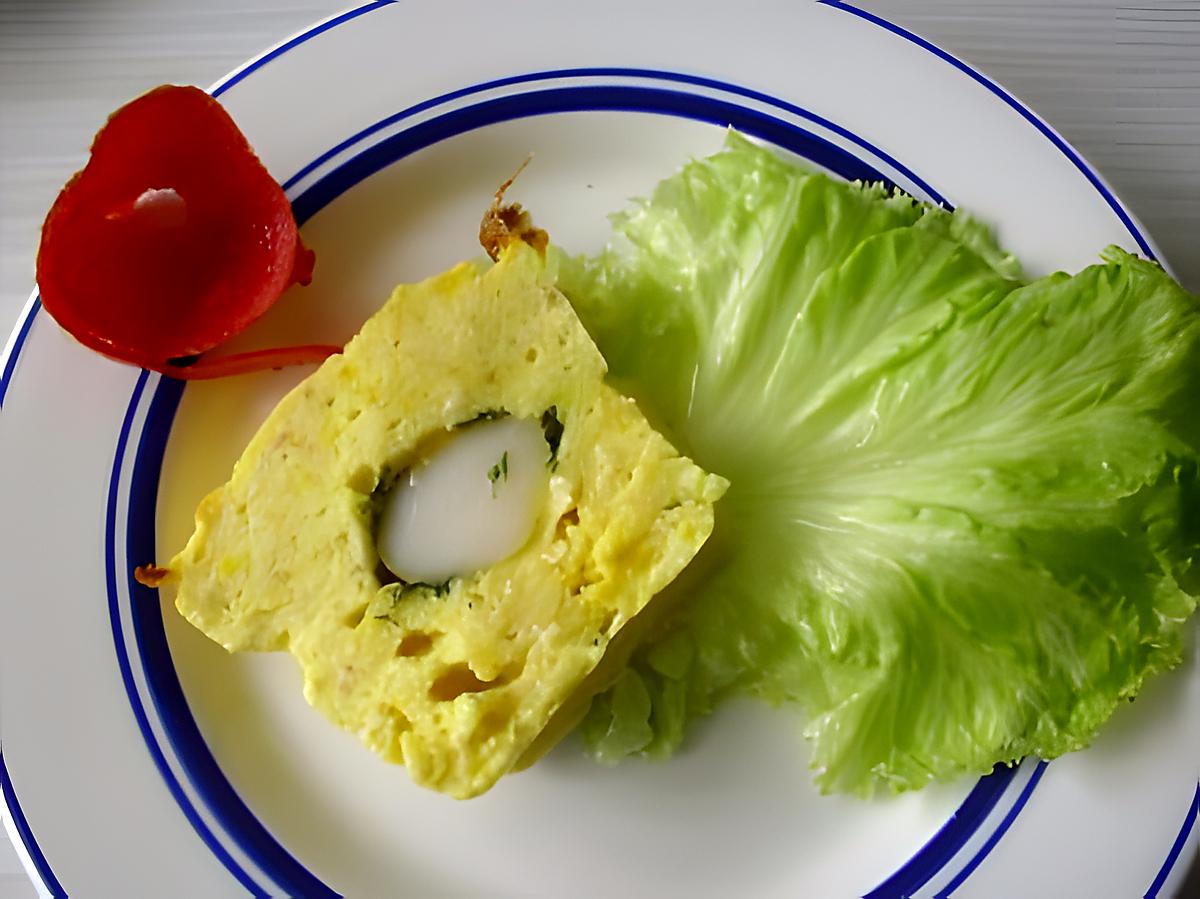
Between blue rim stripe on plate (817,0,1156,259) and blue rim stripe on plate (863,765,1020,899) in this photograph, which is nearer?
blue rim stripe on plate (863,765,1020,899)

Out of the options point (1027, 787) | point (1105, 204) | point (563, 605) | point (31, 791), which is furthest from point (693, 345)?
point (31, 791)

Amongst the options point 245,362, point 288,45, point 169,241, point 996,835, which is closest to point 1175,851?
point 996,835

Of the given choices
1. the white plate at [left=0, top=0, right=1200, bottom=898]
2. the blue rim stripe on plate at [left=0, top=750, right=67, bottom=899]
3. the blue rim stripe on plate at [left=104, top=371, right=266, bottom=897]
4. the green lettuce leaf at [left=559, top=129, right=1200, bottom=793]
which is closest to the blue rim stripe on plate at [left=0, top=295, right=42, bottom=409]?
the white plate at [left=0, top=0, right=1200, bottom=898]

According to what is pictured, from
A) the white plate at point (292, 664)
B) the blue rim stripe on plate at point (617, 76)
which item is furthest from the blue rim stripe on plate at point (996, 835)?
the blue rim stripe on plate at point (617, 76)

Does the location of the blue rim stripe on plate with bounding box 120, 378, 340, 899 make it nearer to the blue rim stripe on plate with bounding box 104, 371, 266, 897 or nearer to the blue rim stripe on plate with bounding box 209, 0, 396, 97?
the blue rim stripe on plate with bounding box 104, 371, 266, 897

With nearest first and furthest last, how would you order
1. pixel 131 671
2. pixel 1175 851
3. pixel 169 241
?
pixel 1175 851
pixel 131 671
pixel 169 241

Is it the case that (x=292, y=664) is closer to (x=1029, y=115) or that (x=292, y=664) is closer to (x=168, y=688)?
(x=168, y=688)
